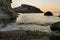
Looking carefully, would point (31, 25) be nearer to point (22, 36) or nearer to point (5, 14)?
point (5, 14)

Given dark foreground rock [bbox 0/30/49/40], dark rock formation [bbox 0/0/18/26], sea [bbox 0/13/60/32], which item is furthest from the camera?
dark rock formation [bbox 0/0/18/26]

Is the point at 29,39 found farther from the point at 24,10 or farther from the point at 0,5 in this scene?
the point at 24,10

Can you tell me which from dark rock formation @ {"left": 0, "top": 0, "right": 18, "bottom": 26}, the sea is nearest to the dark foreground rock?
the sea

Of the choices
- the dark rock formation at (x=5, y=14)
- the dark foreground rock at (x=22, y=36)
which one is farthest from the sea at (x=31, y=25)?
the dark foreground rock at (x=22, y=36)

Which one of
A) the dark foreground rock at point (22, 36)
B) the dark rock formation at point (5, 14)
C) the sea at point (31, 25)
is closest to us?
the dark foreground rock at point (22, 36)

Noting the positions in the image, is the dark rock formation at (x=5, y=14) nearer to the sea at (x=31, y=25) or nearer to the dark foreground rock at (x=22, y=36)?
the sea at (x=31, y=25)

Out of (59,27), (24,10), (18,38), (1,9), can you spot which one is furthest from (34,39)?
(24,10)

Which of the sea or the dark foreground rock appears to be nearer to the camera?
the dark foreground rock

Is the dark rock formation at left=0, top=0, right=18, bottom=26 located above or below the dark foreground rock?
below

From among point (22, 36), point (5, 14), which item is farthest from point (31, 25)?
→ point (22, 36)

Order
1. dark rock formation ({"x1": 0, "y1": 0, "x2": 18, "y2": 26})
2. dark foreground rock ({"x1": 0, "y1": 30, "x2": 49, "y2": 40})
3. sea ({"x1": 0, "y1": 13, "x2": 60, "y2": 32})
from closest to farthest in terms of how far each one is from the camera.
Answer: dark foreground rock ({"x1": 0, "y1": 30, "x2": 49, "y2": 40}) < sea ({"x1": 0, "y1": 13, "x2": 60, "y2": 32}) < dark rock formation ({"x1": 0, "y1": 0, "x2": 18, "y2": 26})

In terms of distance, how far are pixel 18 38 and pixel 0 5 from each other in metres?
28.4

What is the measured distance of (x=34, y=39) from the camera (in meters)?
14.7

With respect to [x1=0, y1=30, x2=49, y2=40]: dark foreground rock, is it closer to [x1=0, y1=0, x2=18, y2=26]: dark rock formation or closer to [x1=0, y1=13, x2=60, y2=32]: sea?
[x1=0, y1=13, x2=60, y2=32]: sea
